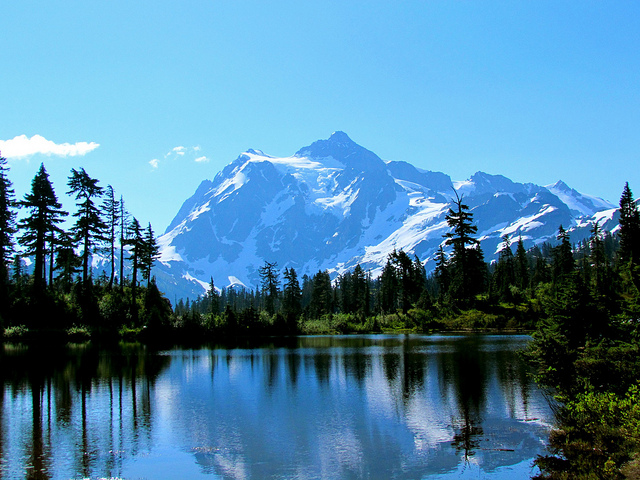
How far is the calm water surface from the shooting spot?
17078 millimetres

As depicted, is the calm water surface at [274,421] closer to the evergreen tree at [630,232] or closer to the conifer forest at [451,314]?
the conifer forest at [451,314]

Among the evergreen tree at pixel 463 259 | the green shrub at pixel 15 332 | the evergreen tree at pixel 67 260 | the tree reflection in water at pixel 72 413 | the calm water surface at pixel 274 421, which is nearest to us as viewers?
the calm water surface at pixel 274 421

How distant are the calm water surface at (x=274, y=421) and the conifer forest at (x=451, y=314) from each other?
8.33ft

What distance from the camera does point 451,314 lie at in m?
88.3

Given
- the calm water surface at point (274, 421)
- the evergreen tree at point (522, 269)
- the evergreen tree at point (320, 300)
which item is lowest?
the calm water surface at point (274, 421)

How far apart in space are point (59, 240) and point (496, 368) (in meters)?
60.1

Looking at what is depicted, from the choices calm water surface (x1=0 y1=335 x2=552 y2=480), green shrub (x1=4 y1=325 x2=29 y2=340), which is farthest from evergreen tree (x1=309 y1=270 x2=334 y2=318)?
calm water surface (x1=0 y1=335 x2=552 y2=480)

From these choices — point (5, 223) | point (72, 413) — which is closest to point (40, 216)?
point (5, 223)

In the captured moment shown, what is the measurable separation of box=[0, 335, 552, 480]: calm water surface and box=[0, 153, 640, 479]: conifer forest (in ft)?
8.33

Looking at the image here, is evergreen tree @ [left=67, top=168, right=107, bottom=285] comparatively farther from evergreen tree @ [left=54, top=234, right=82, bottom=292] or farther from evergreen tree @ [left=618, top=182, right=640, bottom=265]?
evergreen tree @ [left=618, top=182, right=640, bottom=265]

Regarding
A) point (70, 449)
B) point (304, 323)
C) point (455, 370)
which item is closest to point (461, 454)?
point (70, 449)

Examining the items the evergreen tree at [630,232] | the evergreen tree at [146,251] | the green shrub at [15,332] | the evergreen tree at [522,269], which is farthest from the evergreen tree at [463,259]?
the green shrub at [15,332]

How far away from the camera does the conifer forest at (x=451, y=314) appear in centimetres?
1708

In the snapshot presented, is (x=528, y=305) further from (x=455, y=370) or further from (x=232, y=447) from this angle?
(x=232, y=447)
